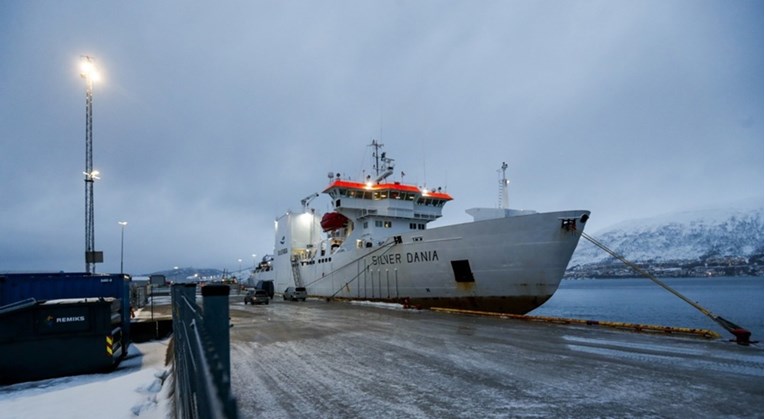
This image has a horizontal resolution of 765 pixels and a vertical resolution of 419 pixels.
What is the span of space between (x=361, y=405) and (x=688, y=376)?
5954 mm

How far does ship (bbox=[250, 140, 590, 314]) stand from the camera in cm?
1892

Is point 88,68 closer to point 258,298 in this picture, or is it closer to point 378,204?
point 258,298

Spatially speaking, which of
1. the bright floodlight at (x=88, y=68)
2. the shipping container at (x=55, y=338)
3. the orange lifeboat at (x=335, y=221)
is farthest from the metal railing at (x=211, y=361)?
the bright floodlight at (x=88, y=68)

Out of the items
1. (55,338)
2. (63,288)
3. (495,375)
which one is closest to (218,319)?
(495,375)

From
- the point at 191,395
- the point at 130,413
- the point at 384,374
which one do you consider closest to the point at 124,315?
the point at 130,413

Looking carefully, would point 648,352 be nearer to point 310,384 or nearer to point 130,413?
point 310,384

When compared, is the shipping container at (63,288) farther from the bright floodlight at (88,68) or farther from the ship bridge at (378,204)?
the bright floodlight at (88,68)

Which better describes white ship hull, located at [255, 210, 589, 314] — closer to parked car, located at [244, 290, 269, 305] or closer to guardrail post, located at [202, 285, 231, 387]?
parked car, located at [244, 290, 269, 305]

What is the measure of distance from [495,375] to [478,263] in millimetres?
13285

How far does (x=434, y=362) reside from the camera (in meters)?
8.87

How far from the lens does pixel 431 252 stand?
2262 centimetres

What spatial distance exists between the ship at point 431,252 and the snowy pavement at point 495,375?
6.29 meters

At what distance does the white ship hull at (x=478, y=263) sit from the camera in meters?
18.7

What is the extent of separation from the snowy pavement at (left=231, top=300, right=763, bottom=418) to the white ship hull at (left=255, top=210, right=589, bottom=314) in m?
6.10
